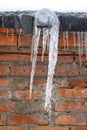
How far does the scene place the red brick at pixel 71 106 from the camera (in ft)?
9.82

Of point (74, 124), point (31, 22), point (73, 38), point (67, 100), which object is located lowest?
point (74, 124)

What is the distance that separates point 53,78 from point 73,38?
1.17 feet

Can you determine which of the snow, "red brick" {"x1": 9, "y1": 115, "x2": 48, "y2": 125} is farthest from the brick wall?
the snow

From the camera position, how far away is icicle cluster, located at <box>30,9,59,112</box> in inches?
95.3

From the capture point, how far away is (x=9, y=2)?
255 centimetres

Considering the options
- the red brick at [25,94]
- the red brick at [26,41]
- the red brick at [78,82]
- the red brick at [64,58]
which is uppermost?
the red brick at [26,41]

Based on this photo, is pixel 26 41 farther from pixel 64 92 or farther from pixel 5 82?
pixel 64 92

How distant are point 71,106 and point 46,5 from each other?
90cm

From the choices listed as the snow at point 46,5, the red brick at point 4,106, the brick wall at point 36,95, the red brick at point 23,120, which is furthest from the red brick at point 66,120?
the snow at point 46,5

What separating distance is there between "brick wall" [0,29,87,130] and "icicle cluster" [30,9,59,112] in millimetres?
41

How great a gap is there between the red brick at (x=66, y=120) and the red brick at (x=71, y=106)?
6 centimetres

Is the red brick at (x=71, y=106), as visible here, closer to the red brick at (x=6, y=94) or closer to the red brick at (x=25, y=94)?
the red brick at (x=25, y=94)

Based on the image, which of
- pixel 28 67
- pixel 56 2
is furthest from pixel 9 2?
pixel 28 67

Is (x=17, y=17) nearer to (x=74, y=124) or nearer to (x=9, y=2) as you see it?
(x=9, y=2)
